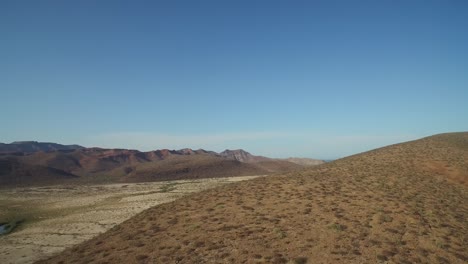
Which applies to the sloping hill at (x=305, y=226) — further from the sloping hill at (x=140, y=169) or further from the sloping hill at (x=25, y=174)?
the sloping hill at (x=25, y=174)

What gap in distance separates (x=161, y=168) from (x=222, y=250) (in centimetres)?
11420

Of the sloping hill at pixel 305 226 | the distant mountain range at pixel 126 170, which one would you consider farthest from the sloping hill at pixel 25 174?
the sloping hill at pixel 305 226

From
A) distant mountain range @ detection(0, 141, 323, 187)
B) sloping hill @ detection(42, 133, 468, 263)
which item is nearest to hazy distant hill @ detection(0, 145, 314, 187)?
distant mountain range @ detection(0, 141, 323, 187)

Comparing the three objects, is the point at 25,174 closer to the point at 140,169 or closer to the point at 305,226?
the point at 140,169

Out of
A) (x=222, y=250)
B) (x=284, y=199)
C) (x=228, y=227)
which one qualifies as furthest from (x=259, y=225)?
(x=284, y=199)

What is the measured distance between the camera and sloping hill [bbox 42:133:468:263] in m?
15.2

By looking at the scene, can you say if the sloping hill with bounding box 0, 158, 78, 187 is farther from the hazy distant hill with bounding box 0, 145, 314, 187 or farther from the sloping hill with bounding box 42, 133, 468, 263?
the sloping hill with bounding box 42, 133, 468, 263

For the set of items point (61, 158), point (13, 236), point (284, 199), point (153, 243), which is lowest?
point (13, 236)

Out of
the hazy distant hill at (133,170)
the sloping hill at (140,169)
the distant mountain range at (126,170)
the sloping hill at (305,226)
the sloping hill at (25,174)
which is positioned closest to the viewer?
the sloping hill at (305,226)

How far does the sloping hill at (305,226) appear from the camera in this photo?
15164 mm

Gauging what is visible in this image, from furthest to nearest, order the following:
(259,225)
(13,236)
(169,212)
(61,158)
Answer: (61,158), (13,236), (169,212), (259,225)

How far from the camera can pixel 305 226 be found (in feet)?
59.6

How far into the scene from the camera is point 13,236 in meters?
31.2

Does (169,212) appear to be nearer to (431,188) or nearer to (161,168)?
(431,188)
